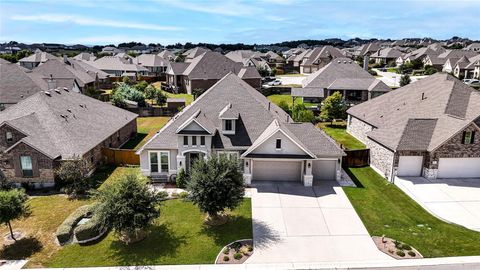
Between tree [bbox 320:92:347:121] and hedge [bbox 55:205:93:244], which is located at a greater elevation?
tree [bbox 320:92:347:121]

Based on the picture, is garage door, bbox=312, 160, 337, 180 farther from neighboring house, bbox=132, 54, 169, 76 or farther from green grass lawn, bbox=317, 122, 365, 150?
neighboring house, bbox=132, 54, 169, 76

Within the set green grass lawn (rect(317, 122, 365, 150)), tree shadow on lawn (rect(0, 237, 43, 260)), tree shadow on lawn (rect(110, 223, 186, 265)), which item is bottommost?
tree shadow on lawn (rect(0, 237, 43, 260))

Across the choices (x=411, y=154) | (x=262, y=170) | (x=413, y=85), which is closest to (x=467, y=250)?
(x=411, y=154)

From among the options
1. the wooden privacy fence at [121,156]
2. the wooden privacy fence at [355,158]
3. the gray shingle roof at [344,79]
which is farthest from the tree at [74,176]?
the gray shingle roof at [344,79]

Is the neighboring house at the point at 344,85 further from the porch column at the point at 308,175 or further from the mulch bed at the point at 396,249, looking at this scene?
the mulch bed at the point at 396,249

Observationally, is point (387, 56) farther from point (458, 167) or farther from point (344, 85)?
point (458, 167)

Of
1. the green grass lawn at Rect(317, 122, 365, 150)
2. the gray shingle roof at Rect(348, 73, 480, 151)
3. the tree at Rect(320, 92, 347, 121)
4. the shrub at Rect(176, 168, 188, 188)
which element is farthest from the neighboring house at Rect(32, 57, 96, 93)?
the gray shingle roof at Rect(348, 73, 480, 151)
